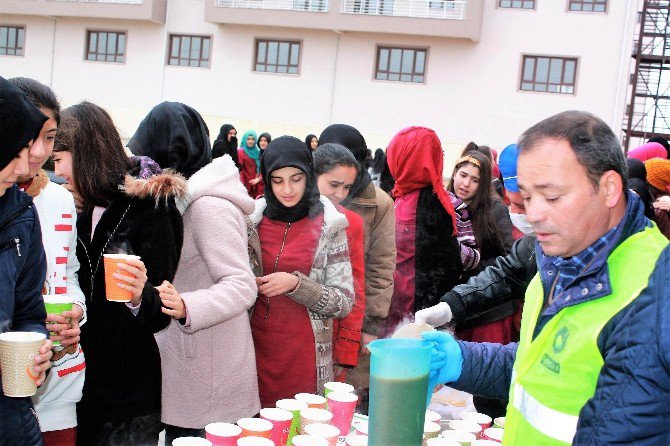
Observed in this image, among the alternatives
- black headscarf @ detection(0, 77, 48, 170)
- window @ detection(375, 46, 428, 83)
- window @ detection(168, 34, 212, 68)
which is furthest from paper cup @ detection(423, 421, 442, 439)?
window @ detection(168, 34, 212, 68)

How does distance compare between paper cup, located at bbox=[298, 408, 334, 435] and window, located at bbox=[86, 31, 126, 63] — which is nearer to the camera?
paper cup, located at bbox=[298, 408, 334, 435]

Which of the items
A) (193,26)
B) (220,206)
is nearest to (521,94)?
(193,26)

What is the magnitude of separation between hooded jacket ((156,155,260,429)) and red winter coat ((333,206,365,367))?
0.75 m

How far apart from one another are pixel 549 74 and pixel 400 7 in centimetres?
513

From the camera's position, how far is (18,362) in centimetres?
188

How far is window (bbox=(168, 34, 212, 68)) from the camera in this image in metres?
23.6

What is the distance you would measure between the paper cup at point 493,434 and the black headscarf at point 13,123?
179 centimetres

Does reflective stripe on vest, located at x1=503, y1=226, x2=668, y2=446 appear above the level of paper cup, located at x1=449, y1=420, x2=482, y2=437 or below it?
above

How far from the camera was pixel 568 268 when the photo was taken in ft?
5.25

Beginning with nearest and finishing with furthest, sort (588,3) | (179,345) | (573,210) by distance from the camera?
1. (573,210)
2. (179,345)
3. (588,3)

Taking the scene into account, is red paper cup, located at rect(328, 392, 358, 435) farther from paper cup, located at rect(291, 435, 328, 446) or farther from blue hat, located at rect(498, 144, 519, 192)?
blue hat, located at rect(498, 144, 519, 192)

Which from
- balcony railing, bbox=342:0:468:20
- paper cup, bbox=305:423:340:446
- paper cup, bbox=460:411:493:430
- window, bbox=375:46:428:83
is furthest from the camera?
window, bbox=375:46:428:83

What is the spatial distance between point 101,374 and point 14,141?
1.06 meters

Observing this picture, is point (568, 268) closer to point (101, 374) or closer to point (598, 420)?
point (598, 420)
